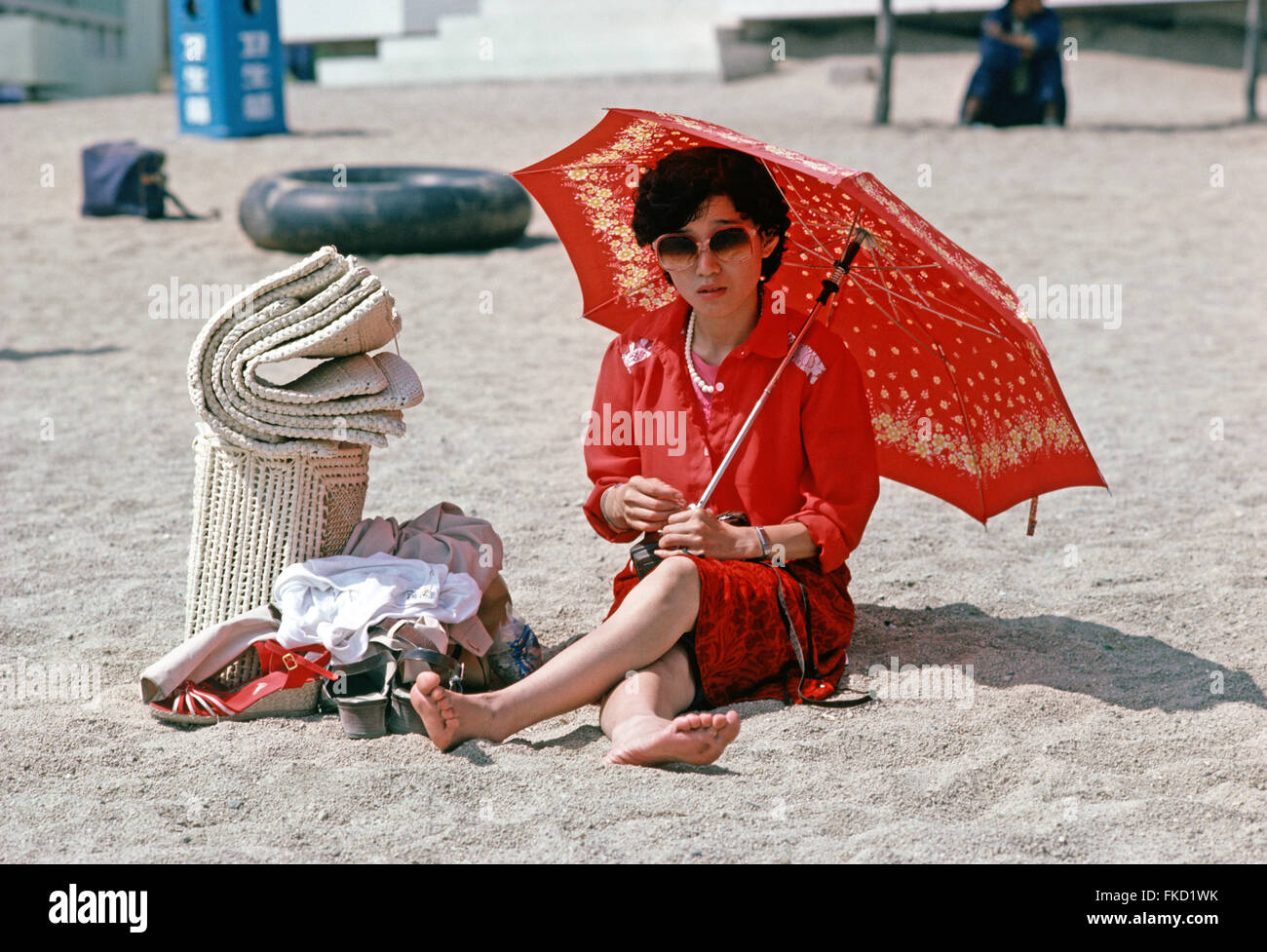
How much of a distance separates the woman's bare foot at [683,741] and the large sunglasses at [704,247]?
0.99 m

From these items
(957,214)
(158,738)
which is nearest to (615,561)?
(158,738)

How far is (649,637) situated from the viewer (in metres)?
2.82

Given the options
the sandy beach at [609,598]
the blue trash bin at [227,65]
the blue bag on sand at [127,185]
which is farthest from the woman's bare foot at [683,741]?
the blue trash bin at [227,65]

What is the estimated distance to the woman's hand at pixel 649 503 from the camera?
294cm

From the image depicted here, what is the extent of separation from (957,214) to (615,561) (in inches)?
250

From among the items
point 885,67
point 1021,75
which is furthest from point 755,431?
point 885,67

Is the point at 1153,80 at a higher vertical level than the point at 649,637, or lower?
higher

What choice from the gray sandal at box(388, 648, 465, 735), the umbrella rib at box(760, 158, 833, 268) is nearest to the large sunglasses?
the umbrella rib at box(760, 158, 833, 268)

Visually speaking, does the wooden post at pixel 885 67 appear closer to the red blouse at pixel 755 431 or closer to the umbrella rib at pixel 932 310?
the umbrella rib at pixel 932 310

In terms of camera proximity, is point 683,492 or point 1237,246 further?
point 1237,246
